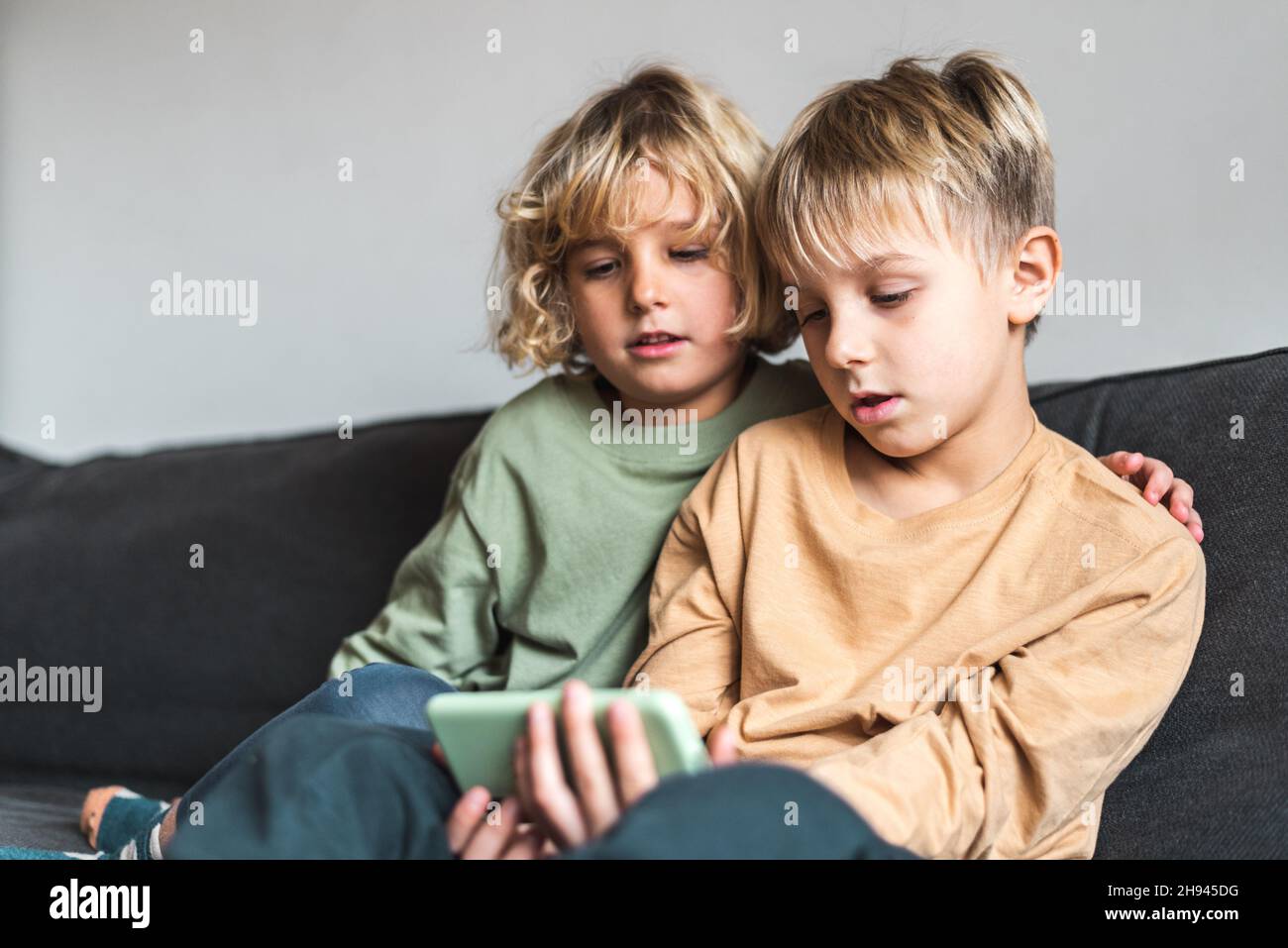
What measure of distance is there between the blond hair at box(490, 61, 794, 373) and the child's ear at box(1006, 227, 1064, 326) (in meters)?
0.31

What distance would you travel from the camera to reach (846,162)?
125cm

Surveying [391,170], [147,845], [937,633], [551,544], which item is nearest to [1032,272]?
[937,633]

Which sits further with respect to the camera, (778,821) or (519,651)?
(519,651)

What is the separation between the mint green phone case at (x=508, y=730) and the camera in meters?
0.87

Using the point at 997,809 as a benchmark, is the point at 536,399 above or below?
above

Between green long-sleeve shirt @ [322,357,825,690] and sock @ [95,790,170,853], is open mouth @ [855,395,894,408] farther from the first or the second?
sock @ [95,790,170,853]

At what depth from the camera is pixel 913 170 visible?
1.22 meters

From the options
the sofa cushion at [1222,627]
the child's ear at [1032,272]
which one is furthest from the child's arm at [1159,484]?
the child's ear at [1032,272]

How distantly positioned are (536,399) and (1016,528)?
66 centimetres

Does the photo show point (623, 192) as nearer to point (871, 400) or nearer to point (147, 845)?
point (871, 400)

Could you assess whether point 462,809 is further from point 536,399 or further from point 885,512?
point 536,399

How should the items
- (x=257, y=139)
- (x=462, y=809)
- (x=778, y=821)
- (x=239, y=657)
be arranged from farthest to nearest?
1. (x=257, y=139)
2. (x=239, y=657)
3. (x=462, y=809)
4. (x=778, y=821)

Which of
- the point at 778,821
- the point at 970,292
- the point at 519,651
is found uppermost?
the point at 970,292
